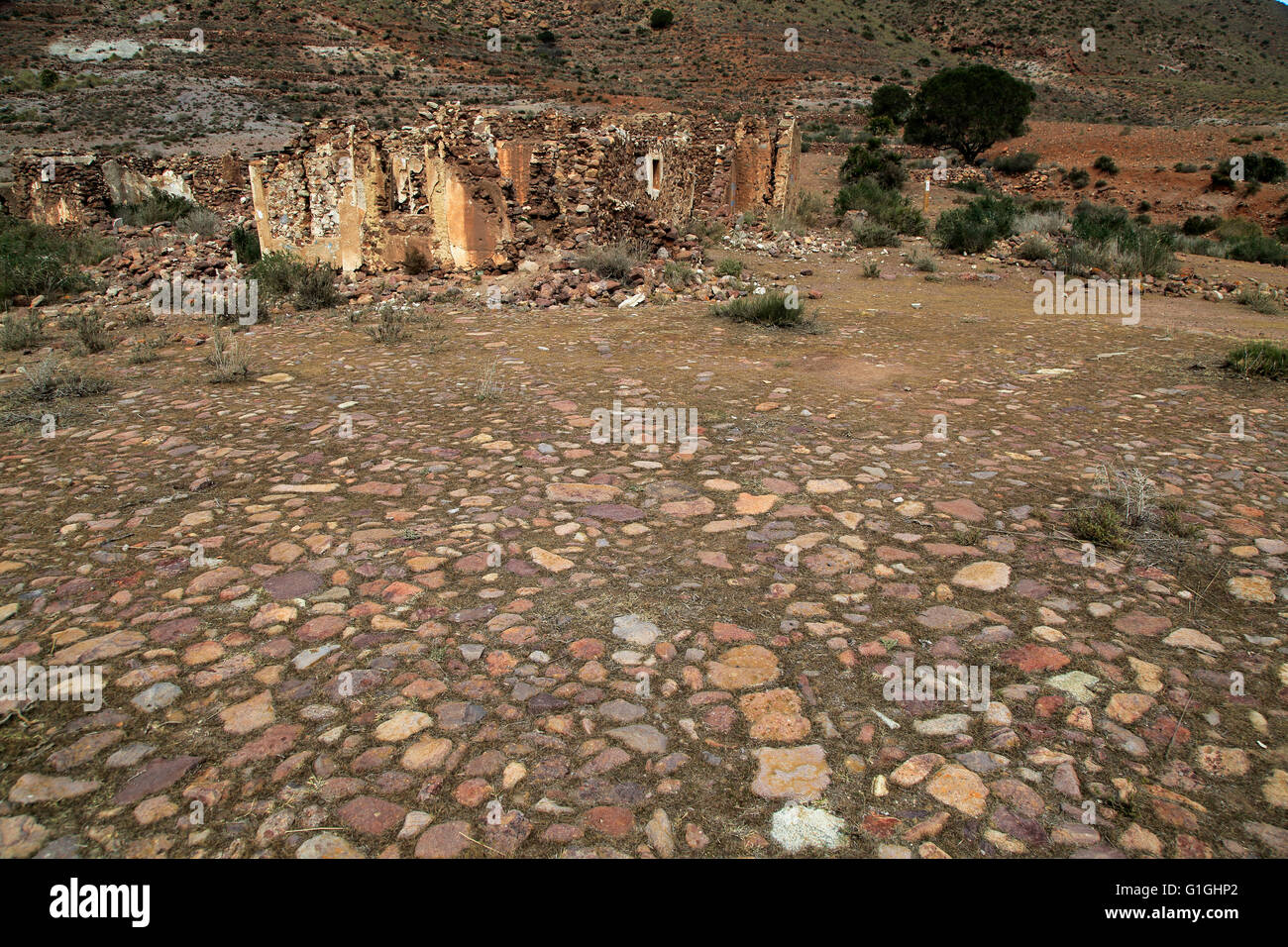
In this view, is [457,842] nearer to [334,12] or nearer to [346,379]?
[346,379]

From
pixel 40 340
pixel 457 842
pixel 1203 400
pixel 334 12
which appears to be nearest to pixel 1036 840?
pixel 457 842

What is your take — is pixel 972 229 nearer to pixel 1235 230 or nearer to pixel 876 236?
pixel 876 236

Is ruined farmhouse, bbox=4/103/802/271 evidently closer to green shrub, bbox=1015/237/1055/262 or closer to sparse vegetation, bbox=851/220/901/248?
sparse vegetation, bbox=851/220/901/248

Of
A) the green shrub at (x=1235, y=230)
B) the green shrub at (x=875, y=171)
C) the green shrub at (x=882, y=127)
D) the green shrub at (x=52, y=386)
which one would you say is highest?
the green shrub at (x=882, y=127)

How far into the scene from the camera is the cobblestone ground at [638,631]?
5.60 ft

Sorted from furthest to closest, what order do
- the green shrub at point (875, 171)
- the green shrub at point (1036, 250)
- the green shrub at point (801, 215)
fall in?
the green shrub at point (875, 171), the green shrub at point (801, 215), the green shrub at point (1036, 250)

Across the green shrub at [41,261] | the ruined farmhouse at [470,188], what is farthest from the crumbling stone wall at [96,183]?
the ruined farmhouse at [470,188]

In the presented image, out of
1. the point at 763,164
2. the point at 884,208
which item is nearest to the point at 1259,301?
the point at 884,208

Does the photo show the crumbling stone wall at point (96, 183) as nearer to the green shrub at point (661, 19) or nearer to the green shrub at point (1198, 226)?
the green shrub at point (1198, 226)

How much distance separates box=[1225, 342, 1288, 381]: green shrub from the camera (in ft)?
18.4

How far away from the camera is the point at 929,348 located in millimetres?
6773

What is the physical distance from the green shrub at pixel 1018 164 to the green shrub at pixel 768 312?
2742 centimetres

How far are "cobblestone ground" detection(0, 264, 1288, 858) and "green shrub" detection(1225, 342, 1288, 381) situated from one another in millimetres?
1073

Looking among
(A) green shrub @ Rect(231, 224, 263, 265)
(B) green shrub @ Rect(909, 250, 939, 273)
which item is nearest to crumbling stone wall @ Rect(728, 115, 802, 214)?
(B) green shrub @ Rect(909, 250, 939, 273)
